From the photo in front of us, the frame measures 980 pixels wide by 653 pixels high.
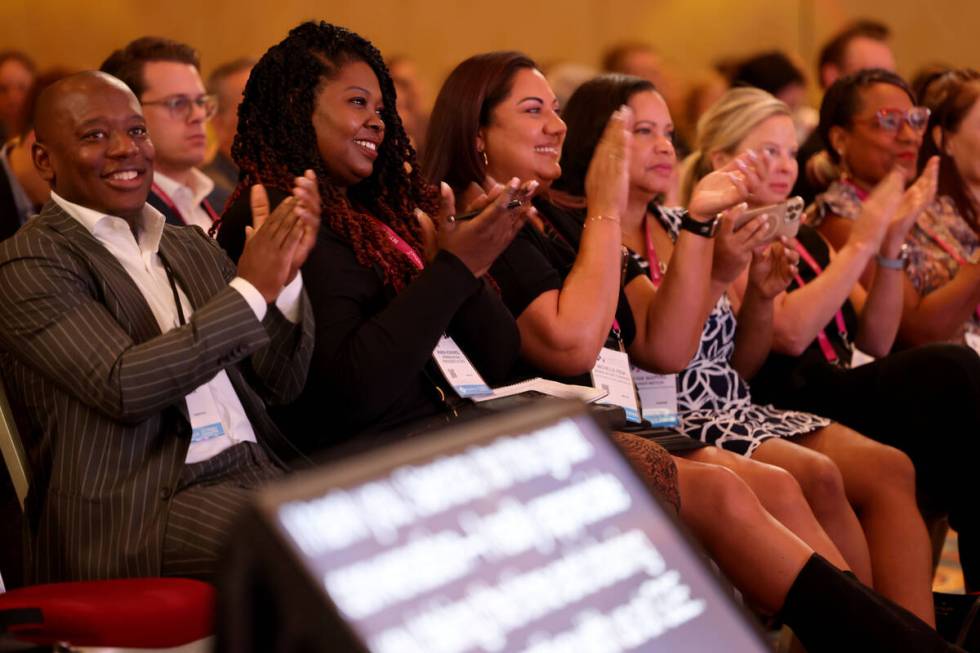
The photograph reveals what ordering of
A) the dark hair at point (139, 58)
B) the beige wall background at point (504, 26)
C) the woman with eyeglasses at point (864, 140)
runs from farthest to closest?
the beige wall background at point (504, 26), the woman with eyeglasses at point (864, 140), the dark hair at point (139, 58)

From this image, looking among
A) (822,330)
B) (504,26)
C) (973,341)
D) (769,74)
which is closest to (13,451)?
(822,330)

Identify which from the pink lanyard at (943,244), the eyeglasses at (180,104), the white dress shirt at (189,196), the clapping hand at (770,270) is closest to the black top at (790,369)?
the clapping hand at (770,270)

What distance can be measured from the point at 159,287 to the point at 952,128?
3186 mm

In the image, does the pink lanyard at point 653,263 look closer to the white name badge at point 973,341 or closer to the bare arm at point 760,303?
the bare arm at point 760,303

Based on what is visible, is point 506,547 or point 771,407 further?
point 771,407

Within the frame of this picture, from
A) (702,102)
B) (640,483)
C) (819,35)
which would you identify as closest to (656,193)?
(640,483)

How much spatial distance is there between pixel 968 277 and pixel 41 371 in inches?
119

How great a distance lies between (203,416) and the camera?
2182 mm

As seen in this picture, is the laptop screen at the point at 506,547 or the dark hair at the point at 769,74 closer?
the laptop screen at the point at 506,547

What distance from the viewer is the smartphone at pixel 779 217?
11.0ft

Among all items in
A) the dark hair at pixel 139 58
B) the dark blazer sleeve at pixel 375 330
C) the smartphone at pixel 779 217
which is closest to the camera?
the dark blazer sleeve at pixel 375 330

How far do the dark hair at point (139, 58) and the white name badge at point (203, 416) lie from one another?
2.19 m

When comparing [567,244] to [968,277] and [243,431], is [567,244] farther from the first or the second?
[968,277]

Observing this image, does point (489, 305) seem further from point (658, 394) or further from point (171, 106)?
point (171, 106)
